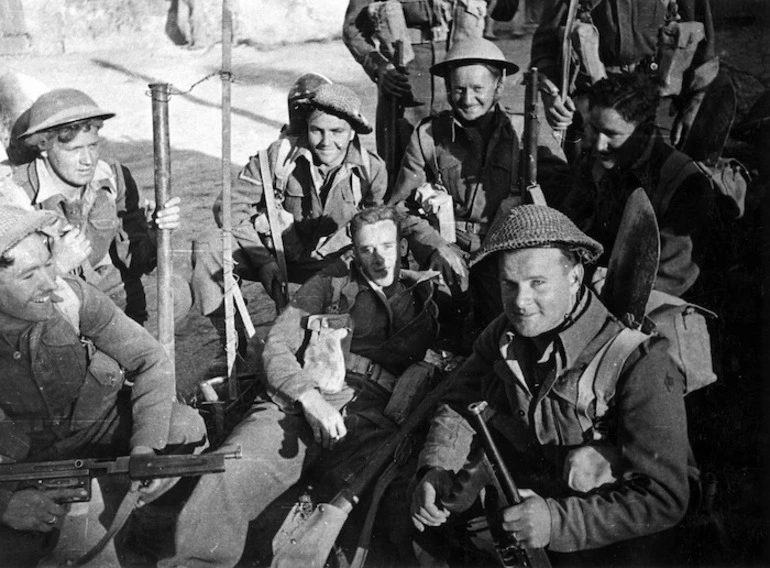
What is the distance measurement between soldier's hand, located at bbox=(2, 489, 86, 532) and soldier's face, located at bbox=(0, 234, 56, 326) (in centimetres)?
72

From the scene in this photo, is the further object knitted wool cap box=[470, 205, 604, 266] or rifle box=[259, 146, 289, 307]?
rifle box=[259, 146, 289, 307]

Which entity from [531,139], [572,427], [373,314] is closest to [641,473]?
[572,427]

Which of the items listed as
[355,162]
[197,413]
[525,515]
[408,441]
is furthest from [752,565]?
[355,162]

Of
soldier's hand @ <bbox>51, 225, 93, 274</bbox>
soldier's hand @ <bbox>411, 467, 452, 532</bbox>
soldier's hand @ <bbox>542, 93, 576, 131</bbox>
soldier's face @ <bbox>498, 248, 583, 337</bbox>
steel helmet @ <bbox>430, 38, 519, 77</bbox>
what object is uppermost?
steel helmet @ <bbox>430, 38, 519, 77</bbox>

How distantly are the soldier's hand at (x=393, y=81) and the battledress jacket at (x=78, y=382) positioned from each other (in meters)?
2.45

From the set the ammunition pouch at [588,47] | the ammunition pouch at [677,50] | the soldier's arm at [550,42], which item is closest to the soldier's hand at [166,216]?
the soldier's arm at [550,42]

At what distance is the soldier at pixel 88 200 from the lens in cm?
475

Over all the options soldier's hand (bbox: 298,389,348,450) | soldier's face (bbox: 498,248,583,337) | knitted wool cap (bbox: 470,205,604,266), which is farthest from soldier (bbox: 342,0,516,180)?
soldier's face (bbox: 498,248,583,337)

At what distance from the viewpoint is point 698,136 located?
16.8ft

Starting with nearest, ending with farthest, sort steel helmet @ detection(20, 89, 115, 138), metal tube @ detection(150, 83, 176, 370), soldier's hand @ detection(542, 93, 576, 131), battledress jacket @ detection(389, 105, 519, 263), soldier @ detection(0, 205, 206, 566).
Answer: soldier @ detection(0, 205, 206, 566) → metal tube @ detection(150, 83, 176, 370) → steel helmet @ detection(20, 89, 115, 138) → battledress jacket @ detection(389, 105, 519, 263) → soldier's hand @ detection(542, 93, 576, 131)

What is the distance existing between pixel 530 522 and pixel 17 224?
2.36 metres

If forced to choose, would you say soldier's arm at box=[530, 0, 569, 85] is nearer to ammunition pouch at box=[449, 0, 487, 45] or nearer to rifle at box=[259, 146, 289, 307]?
ammunition pouch at box=[449, 0, 487, 45]

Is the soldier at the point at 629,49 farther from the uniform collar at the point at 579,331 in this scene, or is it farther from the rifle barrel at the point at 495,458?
the rifle barrel at the point at 495,458

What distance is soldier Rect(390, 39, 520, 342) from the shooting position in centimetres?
525
